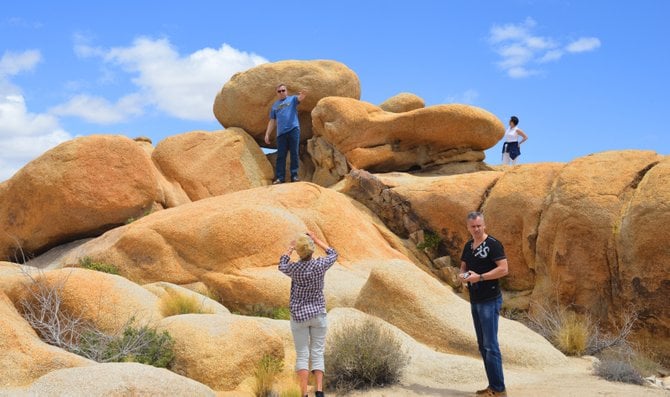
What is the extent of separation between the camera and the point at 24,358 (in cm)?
780

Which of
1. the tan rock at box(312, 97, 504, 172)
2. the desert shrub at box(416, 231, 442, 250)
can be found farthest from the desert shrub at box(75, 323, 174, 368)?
the tan rock at box(312, 97, 504, 172)

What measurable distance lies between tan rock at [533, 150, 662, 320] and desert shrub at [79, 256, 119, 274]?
884cm

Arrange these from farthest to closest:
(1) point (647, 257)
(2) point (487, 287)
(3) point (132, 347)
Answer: (1) point (647, 257) → (3) point (132, 347) → (2) point (487, 287)

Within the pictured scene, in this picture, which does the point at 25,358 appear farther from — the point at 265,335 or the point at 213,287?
the point at 213,287

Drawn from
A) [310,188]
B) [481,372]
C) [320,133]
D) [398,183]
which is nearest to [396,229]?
[398,183]

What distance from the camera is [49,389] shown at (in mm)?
6629

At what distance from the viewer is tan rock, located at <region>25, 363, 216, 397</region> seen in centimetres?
650

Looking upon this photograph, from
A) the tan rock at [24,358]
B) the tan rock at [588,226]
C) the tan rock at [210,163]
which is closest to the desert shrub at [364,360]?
the tan rock at [24,358]

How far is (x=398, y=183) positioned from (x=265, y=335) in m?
9.28

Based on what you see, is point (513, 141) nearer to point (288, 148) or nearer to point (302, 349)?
point (288, 148)

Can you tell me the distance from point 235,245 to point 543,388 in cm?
680

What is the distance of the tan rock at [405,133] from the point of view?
1984cm

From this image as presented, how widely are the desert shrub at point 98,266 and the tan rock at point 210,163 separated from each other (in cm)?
627

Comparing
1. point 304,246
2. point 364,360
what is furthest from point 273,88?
point 304,246
